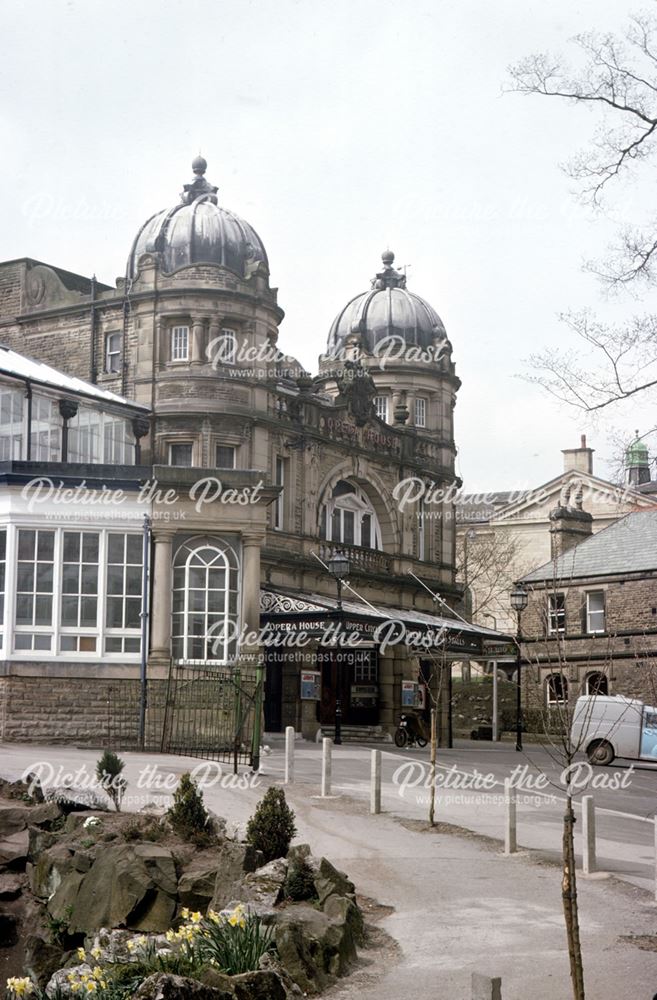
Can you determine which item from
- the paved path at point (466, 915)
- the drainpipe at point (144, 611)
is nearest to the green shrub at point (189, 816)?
the paved path at point (466, 915)

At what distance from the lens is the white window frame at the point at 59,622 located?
26.9 meters

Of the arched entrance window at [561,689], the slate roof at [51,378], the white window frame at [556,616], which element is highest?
the slate roof at [51,378]

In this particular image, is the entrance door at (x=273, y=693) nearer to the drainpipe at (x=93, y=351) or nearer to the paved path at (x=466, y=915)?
the drainpipe at (x=93, y=351)

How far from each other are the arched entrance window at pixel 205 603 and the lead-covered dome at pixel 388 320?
2263 centimetres

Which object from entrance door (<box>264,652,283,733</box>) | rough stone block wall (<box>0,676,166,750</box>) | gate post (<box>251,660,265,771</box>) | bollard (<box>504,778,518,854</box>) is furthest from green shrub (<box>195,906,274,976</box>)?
→ entrance door (<box>264,652,283,733</box>)

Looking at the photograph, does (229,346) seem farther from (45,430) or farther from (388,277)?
(388,277)

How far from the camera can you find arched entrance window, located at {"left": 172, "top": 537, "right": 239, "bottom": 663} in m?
28.1

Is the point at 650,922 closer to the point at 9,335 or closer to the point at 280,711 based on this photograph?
the point at 280,711

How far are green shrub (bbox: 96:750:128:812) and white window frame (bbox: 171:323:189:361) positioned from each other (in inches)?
787

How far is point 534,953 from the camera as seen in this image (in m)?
12.0

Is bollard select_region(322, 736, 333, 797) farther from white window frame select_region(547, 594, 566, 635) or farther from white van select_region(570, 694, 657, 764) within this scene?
white van select_region(570, 694, 657, 764)

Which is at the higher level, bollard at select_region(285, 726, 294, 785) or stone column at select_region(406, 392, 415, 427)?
stone column at select_region(406, 392, 415, 427)

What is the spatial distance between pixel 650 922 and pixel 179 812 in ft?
19.6

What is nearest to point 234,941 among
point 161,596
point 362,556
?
point 161,596
